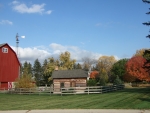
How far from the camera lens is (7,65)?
4938 centimetres

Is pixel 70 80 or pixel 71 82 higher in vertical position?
pixel 70 80

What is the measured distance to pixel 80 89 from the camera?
30.1 metres

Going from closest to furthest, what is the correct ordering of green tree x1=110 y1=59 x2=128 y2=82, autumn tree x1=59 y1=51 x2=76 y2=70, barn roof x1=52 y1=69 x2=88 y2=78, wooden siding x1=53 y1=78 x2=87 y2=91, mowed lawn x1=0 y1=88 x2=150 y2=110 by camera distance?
mowed lawn x1=0 y1=88 x2=150 y2=110
wooden siding x1=53 y1=78 x2=87 y2=91
barn roof x1=52 y1=69 x2=88 y2=78
autumn tree x1=59 y1=51 x2=76 y2=70
green tree x1=110 y1=59 x2=128 y2=82

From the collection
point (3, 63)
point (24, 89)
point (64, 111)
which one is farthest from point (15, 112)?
point (3, 63)

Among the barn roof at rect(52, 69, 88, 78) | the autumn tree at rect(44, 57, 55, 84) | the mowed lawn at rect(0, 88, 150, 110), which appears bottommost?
the mowed lawn at rect(0, 88, 150, 110)

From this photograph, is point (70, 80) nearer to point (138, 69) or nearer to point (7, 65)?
point (7, 65)

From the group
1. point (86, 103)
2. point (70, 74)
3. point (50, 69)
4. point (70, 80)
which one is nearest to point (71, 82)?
point (70, 80)

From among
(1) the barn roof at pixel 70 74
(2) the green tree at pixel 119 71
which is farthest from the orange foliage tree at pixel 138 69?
(1) the barn roof at pixel 70 74

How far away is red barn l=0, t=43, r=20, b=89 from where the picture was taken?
48.2m

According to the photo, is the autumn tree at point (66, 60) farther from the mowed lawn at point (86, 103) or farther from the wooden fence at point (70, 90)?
the mowed lawn at point (86, 103)

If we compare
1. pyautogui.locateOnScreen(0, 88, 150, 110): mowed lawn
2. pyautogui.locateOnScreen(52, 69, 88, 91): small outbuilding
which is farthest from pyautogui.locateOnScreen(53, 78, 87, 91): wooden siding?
pyautogui.locateOnScreen(0, 88, 150, 110): mowed lawn

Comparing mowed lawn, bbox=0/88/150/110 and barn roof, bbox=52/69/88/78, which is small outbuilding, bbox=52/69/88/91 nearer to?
barn roof, bbox=52/69/88/78

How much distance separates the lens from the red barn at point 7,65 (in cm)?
4825

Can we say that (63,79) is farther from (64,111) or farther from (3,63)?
(64,111)
